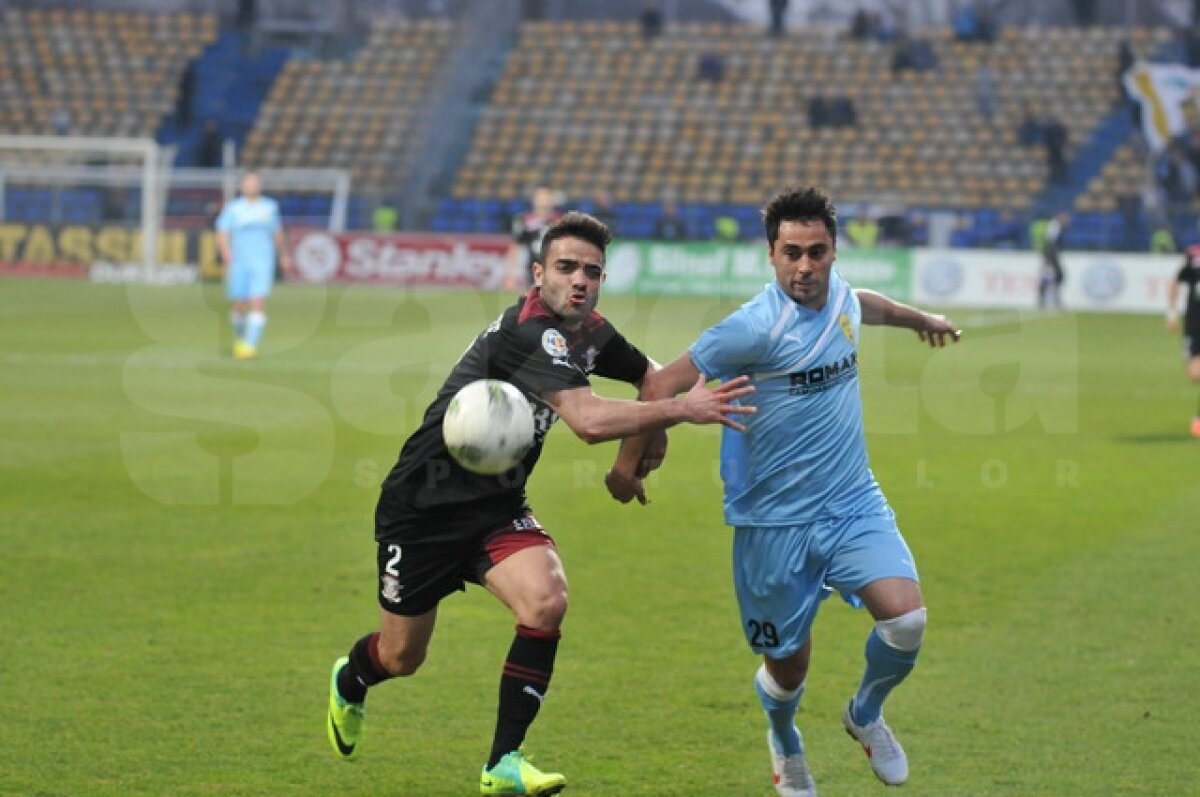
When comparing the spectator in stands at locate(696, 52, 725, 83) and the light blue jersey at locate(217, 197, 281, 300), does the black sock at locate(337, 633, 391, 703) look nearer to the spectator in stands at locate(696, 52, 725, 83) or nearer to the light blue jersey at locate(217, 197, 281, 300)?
the light blue jersey at locate(217, 197, 281, 300)

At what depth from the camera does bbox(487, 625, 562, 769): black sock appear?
6.19m

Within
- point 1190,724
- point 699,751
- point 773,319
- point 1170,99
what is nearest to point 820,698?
point 699,751

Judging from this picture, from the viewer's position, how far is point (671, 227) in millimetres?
41000

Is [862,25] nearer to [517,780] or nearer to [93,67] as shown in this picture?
[93,67]

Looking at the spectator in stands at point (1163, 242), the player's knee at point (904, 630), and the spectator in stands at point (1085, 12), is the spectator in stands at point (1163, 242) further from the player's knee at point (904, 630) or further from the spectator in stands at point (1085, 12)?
the player's knee at point (904, 630)

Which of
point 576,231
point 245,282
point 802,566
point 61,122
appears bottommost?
point 61,122

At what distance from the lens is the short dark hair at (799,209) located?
6.54 metres

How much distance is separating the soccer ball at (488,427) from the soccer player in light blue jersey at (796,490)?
0.47 meters

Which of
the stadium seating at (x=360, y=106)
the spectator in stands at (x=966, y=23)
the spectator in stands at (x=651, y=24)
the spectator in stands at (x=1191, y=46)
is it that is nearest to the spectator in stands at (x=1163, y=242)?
the spectator in stands at (x=1191, y=46)

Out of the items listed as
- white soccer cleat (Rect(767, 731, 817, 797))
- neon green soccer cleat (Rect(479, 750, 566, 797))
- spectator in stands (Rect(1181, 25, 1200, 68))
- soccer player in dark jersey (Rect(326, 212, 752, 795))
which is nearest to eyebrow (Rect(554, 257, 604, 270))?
soccer player in dark jersey (Rect(326, 212, 752, 795))

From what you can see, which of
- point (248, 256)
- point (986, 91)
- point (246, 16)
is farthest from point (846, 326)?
point (246, 16)

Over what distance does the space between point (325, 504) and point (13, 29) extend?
42.5m

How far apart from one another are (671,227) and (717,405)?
Answer: 35.3 metres

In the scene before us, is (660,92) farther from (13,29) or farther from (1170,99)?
(13,29)
